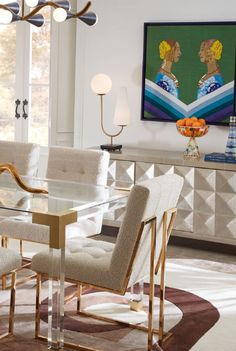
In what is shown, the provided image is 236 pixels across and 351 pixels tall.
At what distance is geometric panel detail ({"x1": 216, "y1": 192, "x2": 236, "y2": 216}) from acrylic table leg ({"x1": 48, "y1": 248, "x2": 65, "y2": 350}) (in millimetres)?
1990

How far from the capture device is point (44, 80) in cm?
611

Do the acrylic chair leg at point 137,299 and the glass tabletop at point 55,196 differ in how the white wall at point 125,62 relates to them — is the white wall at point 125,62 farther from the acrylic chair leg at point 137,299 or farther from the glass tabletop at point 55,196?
the acrylic chair leg at point 137,299

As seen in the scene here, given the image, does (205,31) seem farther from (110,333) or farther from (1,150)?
(110,333)

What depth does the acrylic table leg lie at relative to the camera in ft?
10.1

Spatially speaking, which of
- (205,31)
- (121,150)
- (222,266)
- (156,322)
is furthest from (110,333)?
(205,31)

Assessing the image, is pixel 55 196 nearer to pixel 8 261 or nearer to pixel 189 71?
pixel 8 261

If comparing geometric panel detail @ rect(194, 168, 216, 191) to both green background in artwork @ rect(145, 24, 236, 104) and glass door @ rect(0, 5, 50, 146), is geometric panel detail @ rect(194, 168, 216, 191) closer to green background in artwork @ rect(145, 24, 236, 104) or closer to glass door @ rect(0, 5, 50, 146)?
green background in artwork @ rect(145, 24, 236, 104)

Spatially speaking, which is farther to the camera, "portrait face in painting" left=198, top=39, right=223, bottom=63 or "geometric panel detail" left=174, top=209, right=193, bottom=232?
"portrait face in painting" left=198, top=39, right=223, bottom=63

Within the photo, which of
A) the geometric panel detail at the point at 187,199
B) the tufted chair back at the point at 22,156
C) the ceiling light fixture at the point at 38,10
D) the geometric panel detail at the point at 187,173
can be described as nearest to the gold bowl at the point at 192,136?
the geometric panel detail at the point at 187,173

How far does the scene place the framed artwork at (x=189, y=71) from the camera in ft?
16.9

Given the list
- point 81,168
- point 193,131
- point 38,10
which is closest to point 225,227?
point 193,131

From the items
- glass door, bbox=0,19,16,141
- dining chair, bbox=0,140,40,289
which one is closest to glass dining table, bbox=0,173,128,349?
dining chair, bbox=0,140,40,289

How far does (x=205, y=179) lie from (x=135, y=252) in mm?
2047

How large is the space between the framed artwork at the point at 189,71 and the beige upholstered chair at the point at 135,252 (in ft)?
6.86
